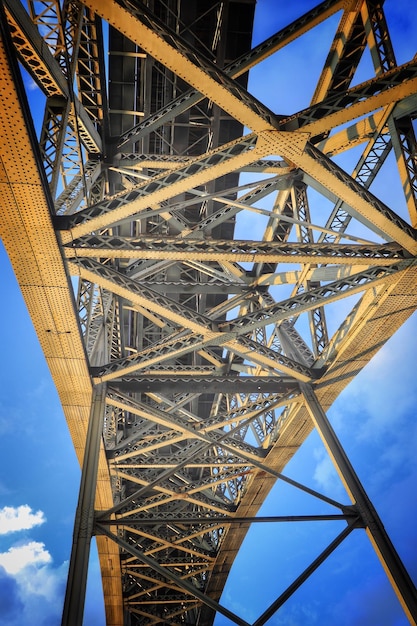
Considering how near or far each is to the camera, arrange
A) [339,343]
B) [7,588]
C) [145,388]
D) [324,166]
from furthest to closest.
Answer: [7,588]
[145,388]
[339,343]
[324,166]

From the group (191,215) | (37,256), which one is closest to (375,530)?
(37,256)

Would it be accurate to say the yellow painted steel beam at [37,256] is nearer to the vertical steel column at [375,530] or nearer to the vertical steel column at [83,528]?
the vertical steel column at [83,528]

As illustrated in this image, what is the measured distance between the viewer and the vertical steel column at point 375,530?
697 cm

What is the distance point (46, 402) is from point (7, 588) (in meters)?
49.8

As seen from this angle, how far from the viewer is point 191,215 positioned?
12750 mm

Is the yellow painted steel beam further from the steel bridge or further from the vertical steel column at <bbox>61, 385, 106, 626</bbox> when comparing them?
the vertical steel column at <bbox>61, 385, 106, 626</bbox>

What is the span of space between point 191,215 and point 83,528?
26.7 feet

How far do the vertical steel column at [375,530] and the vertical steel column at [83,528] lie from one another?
431cm

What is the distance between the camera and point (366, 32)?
8.02 m

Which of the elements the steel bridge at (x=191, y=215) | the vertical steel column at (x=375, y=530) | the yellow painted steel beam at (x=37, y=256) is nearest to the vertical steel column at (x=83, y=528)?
the steel bridge at (x=191, y=215)

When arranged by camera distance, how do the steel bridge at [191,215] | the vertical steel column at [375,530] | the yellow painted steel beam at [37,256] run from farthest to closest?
the vertical steel column at [375,530] → the steel bridge at [191,215] → the yellow painted steel beam at [37,256]

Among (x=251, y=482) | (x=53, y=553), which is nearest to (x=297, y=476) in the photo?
(x=53, y=553)

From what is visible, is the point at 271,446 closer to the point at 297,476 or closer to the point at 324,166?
the point at 324,166

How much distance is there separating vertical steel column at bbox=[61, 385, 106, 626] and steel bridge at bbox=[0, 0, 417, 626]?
0.09 ft
